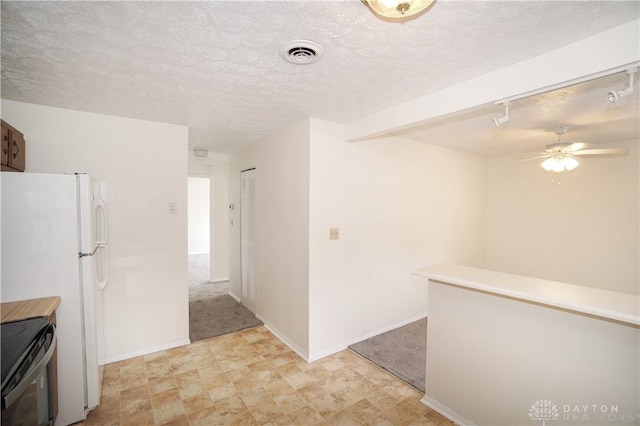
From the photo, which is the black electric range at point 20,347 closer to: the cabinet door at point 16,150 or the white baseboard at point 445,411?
the cabinet door at point 16,150

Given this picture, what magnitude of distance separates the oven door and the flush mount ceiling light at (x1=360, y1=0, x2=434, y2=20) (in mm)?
2182

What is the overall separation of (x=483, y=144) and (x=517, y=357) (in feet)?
10.6

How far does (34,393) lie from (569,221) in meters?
5.98

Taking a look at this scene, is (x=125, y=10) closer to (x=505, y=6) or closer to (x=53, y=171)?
(x=505, y=6)

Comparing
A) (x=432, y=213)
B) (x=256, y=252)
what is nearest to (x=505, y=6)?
(x=432, y=213)

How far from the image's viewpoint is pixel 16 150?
219 cm

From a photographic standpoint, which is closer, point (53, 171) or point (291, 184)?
point (53, 171)

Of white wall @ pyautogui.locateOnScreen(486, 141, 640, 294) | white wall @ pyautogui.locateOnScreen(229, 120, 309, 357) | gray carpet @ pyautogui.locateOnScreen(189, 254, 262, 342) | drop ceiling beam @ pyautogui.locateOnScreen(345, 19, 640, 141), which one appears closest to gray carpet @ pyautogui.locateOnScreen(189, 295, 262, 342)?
gray carpet @ pyautogui.locateOnScreen(189, 254, 262, 342)

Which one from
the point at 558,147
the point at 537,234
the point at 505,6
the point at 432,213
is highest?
the point at 505,6

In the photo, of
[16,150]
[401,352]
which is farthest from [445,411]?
[16,150]

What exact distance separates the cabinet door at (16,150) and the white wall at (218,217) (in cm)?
324

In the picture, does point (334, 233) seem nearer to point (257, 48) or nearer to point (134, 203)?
point (257, 48)

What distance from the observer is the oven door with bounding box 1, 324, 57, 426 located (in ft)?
3.99

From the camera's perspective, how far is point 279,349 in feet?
10.3
